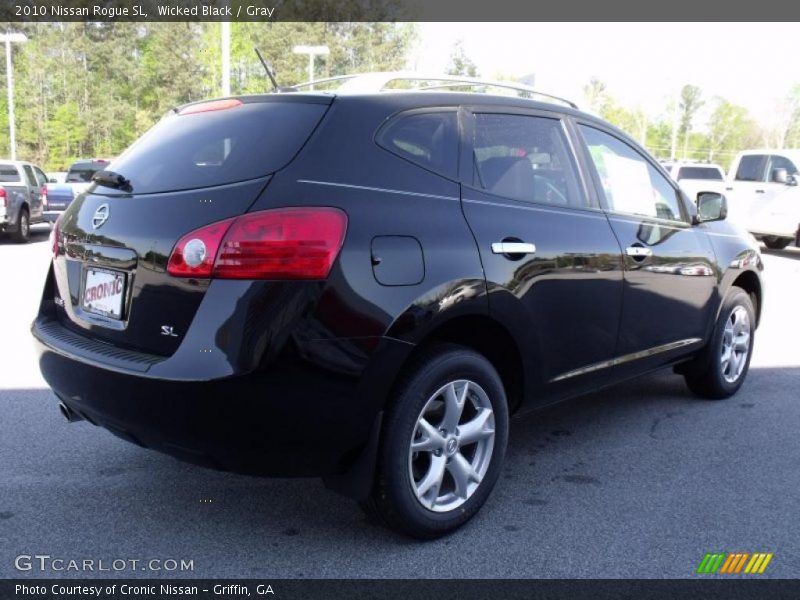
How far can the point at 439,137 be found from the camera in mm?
3180

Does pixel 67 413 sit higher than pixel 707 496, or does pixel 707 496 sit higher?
pixel 67 413

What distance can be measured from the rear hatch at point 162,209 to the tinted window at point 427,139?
0.97 ft

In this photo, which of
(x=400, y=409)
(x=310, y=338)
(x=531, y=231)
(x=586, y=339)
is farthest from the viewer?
(x=586, y=339)

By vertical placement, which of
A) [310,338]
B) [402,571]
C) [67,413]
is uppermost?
[310,338]

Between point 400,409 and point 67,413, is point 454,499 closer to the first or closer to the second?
point 400,409

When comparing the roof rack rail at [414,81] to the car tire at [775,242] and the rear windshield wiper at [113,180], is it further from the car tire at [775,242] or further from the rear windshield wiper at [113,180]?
the car tire at [775,242]

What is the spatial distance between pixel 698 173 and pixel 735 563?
20.8m

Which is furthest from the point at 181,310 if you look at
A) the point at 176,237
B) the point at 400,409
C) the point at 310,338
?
the point at 400,409

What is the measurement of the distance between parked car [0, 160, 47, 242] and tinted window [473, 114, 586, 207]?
13832 millimetres

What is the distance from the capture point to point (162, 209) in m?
2.74

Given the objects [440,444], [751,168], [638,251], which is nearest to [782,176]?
[751,168]

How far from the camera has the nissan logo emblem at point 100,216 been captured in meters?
2.95

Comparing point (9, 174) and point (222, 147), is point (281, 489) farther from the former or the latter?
point (9, 174)
